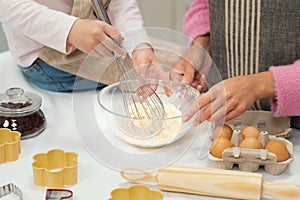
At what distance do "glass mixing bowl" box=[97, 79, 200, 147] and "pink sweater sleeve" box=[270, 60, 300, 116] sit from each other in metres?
0.12

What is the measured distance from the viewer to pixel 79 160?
89 cm

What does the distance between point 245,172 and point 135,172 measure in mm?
142

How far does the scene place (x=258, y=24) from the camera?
1.01 meters

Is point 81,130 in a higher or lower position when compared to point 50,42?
lower

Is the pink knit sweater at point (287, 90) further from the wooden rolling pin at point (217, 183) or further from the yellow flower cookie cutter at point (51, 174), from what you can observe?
the yellow flower cookie cutter at point (51, 174)

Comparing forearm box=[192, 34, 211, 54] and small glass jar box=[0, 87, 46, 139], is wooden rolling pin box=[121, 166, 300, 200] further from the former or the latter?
forearm box=[192, 34, 211, 54]

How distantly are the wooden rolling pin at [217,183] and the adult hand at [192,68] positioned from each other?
187mm

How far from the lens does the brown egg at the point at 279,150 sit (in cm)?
85

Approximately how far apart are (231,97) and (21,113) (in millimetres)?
309

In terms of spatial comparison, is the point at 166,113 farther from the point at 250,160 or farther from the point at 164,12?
the point at 164,12

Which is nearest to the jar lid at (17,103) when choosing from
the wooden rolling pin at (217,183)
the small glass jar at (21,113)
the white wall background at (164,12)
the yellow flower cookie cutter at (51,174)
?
the small glass jar at (21,113)

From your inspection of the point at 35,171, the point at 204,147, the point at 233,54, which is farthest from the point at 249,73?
the point at 35,171

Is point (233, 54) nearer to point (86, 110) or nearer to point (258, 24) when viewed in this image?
point (258, 24)

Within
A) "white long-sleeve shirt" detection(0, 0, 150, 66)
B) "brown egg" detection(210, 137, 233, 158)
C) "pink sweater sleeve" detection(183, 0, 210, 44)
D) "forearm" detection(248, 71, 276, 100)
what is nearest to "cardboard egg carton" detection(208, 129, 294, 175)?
"brown egg" detection(210, 137, 233, 158)
